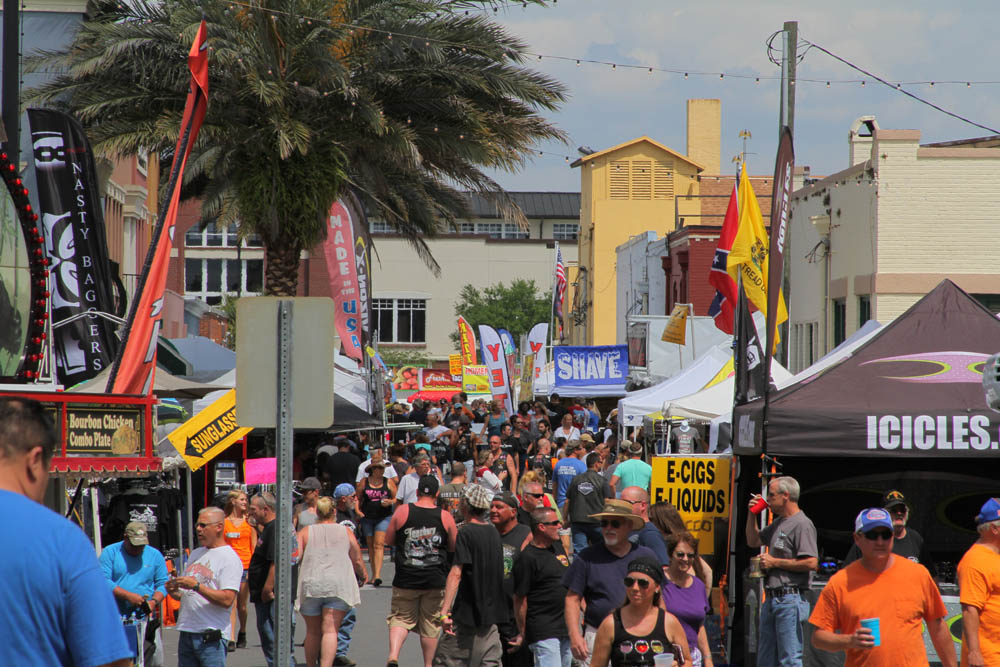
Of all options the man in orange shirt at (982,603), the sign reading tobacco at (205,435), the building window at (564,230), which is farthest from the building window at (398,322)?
the man in orange shirt at (982,603)

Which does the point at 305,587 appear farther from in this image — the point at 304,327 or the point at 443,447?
the point at 443,447

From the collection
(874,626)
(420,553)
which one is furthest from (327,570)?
(874,626)

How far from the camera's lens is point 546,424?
26703 millimetres

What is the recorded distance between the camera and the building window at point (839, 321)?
2609 centimetres

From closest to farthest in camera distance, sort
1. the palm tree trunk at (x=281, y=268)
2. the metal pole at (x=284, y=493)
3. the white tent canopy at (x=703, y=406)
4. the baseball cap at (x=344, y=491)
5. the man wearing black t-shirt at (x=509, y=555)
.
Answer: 1. the metal pole at (x=284, y=493)
2. the man wearing black t-shirt at (x=509, y=555)
3. the baseball cap at (x=344, y=491)
4. the white tent canopy at (x=703, y=406)
5. the palm tree trunk at (x=281, y=268)

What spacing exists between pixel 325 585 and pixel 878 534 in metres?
5.72

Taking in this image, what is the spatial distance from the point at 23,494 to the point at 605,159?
206 ft

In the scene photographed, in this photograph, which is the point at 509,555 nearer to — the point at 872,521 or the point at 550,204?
the point at 872,521

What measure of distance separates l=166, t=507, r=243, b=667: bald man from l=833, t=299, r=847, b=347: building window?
61.4 ft

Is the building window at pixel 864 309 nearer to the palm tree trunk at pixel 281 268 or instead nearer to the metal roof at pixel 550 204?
the palm tree trunk at pixel 281 268

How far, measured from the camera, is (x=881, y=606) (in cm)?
680

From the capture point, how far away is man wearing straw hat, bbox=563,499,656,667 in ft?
26.9

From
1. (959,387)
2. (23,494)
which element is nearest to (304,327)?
(23,494)

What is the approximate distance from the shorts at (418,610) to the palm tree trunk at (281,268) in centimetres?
913
